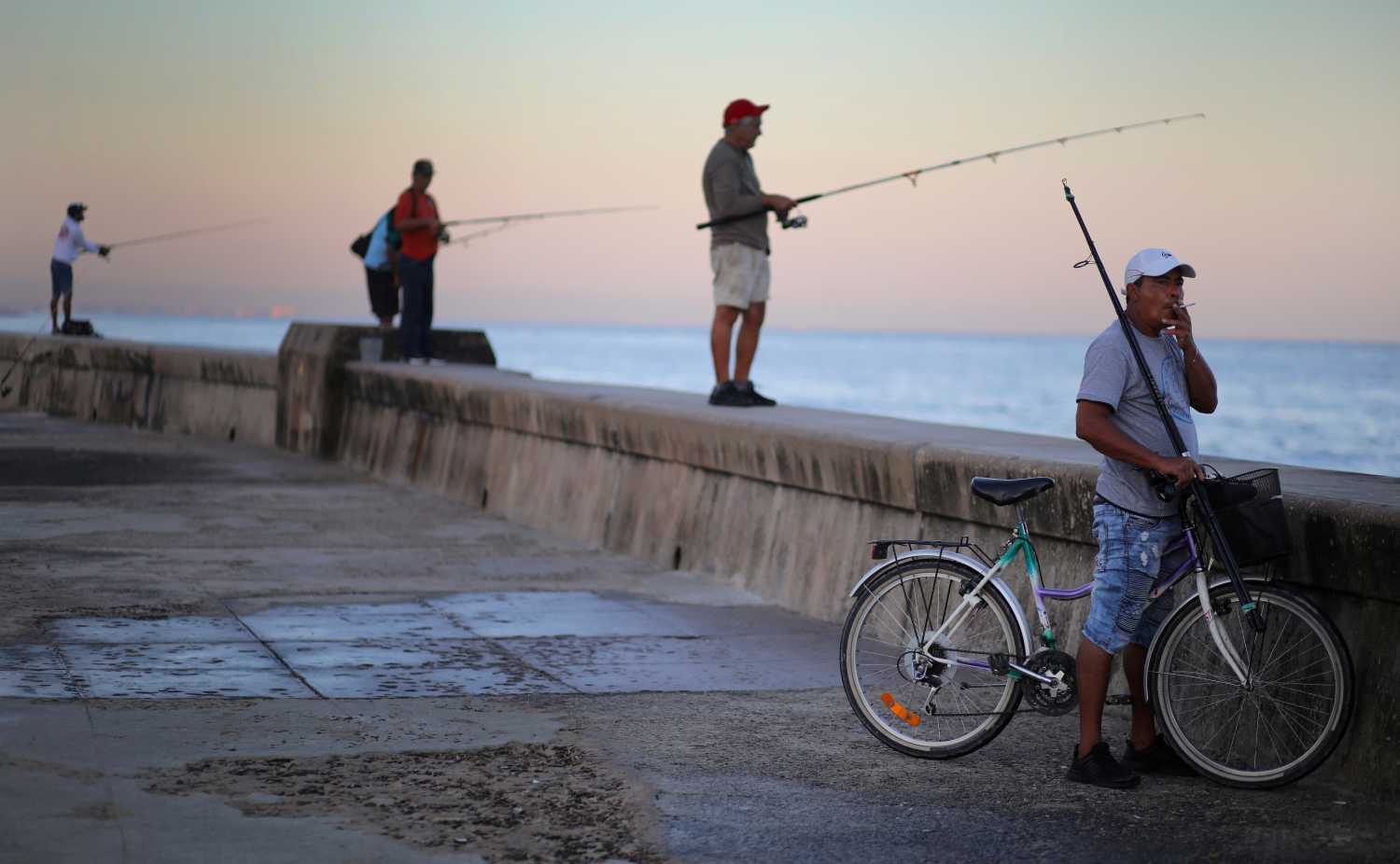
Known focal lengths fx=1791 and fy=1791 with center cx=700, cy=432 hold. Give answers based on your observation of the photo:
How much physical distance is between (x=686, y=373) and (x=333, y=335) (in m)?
78.5

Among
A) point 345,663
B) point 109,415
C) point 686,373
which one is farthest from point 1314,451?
point 686,373

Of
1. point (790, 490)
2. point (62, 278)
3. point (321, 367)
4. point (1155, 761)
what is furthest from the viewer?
point (62, 278)

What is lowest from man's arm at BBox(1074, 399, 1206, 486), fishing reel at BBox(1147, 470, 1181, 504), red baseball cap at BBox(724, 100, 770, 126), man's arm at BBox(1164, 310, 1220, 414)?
fishing reel at BBox(1147, 470, 1181, 504)

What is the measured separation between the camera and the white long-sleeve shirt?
23.6 metres

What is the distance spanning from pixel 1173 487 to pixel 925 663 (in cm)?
98

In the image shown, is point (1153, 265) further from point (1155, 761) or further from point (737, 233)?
point (737, 233)

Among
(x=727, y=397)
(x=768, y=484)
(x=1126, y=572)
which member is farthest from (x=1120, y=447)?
(x=727, y=397)

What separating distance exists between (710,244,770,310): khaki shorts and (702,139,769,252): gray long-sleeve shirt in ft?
0.17

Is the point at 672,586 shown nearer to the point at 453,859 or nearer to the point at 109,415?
the point at 453,859

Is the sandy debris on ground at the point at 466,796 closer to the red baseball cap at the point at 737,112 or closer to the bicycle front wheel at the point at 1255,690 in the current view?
the bicycle front wheel at the point at 1255,690

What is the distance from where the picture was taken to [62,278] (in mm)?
23891

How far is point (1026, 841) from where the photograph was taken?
A: 4.79 m

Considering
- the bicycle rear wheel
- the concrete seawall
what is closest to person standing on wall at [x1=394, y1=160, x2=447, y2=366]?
the concrete seawall

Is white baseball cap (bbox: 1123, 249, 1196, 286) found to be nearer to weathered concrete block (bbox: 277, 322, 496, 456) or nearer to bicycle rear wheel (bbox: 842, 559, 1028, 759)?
bicycle rear wheel (bbox: 842, 559, 1028, 759)
